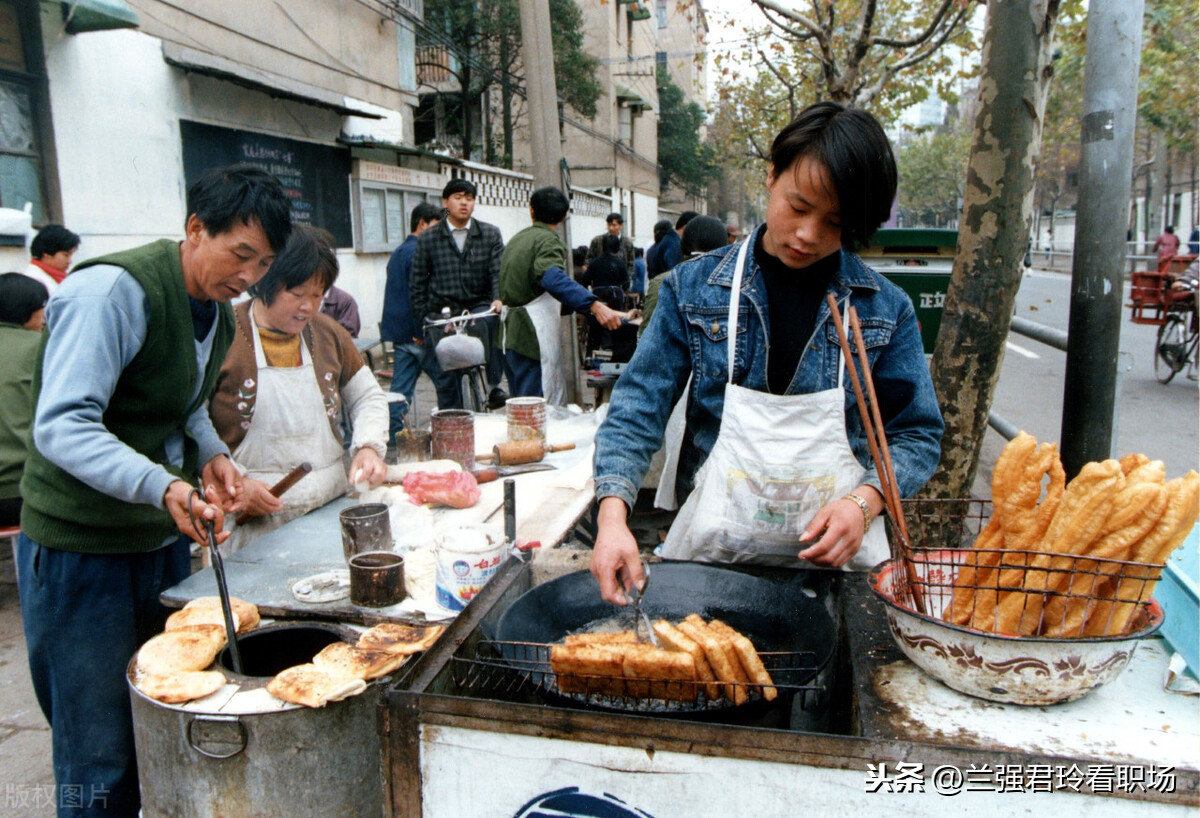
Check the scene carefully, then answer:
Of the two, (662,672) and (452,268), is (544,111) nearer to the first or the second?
(452,268)

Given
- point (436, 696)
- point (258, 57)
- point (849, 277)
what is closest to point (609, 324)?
point (849, 277)

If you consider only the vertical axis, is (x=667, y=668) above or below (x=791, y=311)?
below

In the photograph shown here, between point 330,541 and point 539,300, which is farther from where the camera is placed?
point 539,300

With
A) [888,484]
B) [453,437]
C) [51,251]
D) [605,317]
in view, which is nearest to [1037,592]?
[888,484]

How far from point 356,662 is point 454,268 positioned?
4.99 metres

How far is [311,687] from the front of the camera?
5.78 ft

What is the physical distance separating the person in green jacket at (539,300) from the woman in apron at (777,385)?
3753 mm

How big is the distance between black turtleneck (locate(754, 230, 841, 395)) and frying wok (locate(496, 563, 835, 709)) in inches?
18.7

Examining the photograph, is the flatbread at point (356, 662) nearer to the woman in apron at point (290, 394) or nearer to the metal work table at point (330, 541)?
the metal work table at point (330, 541)

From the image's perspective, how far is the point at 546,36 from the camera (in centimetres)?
709

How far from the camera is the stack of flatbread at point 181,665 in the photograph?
1754 mm

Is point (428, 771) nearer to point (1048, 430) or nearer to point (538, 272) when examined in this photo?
point (538, 272)

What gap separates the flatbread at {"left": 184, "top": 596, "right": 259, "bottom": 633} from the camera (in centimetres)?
208

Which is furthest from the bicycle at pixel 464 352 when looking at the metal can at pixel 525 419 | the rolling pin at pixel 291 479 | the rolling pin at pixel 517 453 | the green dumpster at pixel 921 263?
the green dumpster at pixel 921 263
